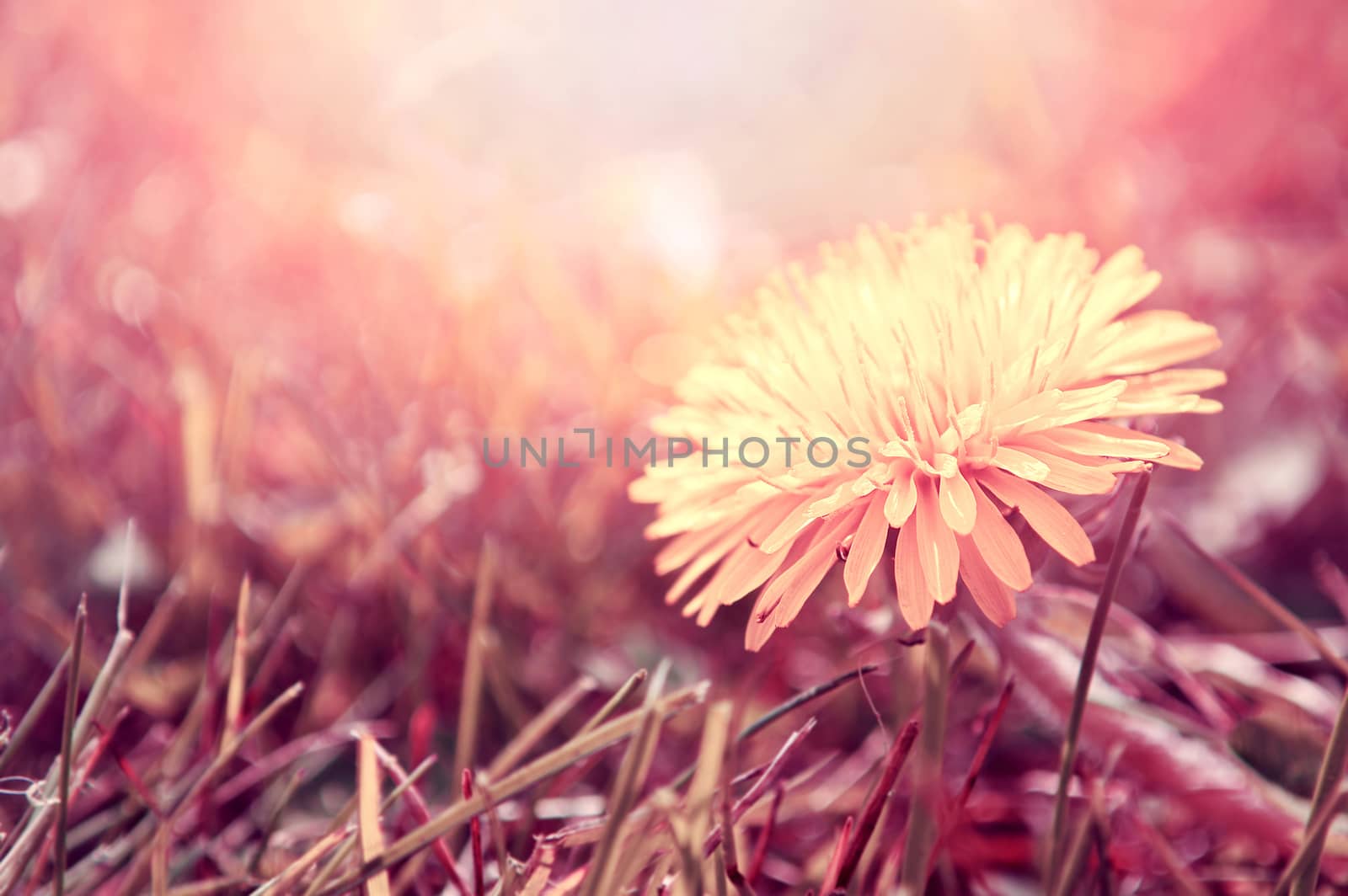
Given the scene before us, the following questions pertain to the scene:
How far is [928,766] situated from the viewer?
483 mm

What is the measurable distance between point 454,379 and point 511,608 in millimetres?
325

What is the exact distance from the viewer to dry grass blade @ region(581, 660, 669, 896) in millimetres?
446

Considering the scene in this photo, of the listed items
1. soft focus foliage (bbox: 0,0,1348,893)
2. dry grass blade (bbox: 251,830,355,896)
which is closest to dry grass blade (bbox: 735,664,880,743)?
soft focus foliage (bbox: 0,0,1348,893)

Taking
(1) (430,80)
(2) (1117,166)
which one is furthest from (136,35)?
(2) (1117,166)

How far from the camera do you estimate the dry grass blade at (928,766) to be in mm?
484

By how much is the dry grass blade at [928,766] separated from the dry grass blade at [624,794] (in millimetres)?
154

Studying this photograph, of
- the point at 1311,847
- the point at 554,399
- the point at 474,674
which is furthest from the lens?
the point at 554,399

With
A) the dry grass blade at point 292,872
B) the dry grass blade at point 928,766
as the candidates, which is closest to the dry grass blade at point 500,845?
the dry grass blade at point 292,872

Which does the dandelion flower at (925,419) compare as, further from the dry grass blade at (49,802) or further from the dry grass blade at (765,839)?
the dry grass blade at (49,802)

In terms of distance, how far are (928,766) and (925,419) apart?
201 millimetres

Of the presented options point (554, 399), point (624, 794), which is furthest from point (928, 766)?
point (554, 399)

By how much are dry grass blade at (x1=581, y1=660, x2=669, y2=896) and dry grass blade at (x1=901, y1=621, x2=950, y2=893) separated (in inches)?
6.1

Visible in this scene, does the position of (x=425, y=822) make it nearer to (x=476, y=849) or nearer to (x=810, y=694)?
(x=476, y=849)

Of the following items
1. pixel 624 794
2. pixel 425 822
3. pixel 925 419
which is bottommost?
pixel 425 822
